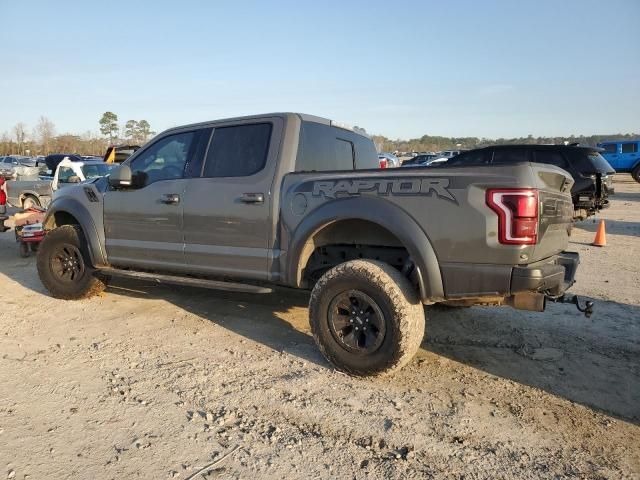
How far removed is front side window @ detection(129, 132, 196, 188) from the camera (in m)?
4.80

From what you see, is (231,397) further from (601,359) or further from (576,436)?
(601,359)

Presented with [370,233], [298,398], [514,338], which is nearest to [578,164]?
[514,338]

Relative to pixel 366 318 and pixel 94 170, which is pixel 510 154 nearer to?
→ pixel 366 318

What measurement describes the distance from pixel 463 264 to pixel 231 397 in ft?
5.94

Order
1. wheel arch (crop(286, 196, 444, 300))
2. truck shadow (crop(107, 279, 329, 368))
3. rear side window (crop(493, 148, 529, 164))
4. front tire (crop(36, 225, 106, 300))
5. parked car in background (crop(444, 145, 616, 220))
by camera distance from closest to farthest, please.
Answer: wheel arch (crop(286, 196, 444, 300)) < truck shadow (crop(107, 279, 329, 368)) < front tire (crop(36, 225, 106, 300)) < parked car in background (crop(444, 145, 616, 220)) < rear side window (crop(493, 148, 529, 164))

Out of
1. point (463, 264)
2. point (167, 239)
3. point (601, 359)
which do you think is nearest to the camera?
point (463, 264)

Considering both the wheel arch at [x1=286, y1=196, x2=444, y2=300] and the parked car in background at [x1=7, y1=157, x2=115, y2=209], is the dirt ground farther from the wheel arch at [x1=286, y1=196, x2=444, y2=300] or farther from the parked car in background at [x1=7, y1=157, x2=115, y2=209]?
the parked car in background at [x1=7, y1=157, x2=115, y2=209]

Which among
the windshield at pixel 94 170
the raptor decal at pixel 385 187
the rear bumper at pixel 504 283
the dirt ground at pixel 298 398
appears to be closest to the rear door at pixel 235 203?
the raptor decal at pixel 385 187

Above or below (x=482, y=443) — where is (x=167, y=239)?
above

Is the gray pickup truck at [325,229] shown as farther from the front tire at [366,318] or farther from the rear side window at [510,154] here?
the rear side window at [510,154]

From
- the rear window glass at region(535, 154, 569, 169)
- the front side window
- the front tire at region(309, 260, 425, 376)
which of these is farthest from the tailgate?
the rear window glass at region(535, 154, 569, 169)

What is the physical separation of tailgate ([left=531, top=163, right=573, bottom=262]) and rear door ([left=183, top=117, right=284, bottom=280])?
6.69 ft

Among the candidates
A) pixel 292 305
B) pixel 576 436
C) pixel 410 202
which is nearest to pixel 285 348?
pixel 292 305

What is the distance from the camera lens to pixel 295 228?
13.0 feet
